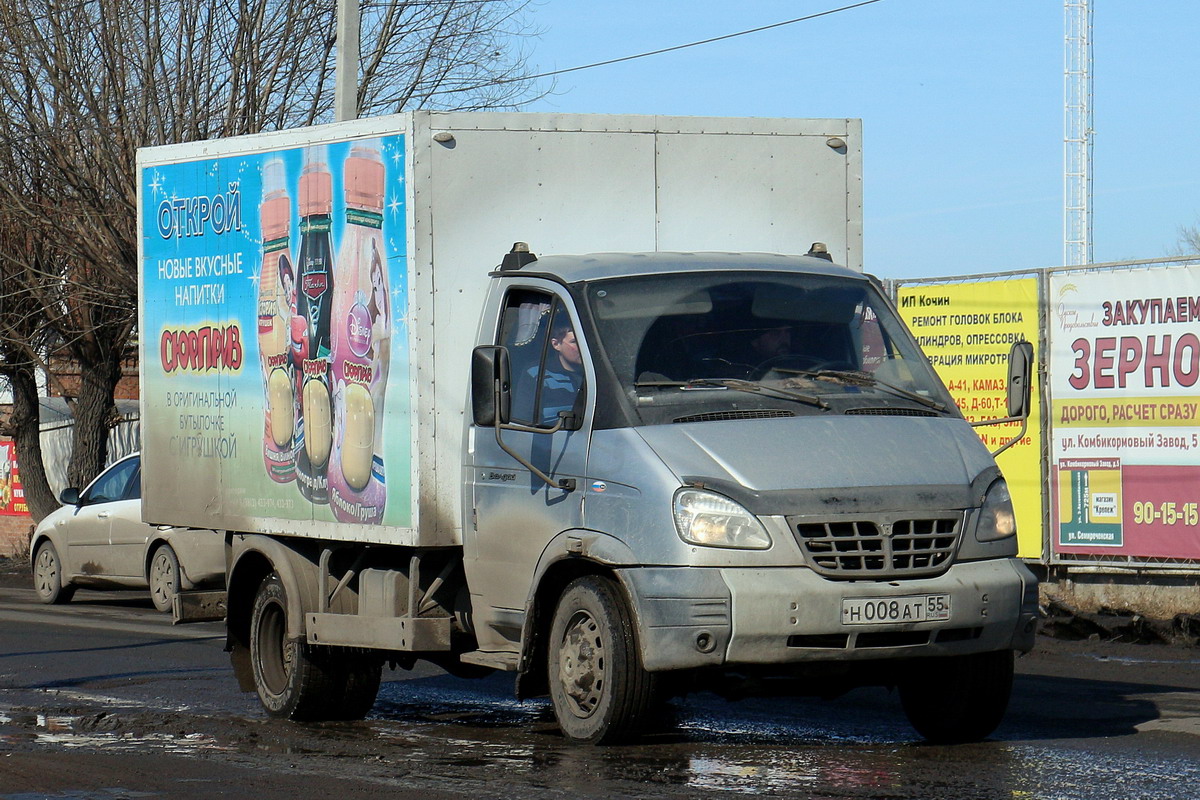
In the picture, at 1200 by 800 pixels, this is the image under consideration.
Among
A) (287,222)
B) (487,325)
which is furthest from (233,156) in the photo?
(487,325)

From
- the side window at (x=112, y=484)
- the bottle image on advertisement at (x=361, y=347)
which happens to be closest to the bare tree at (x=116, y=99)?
the side window at (x=112, y=484)

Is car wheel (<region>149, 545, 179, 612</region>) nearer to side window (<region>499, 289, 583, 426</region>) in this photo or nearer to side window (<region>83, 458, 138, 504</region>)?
side window (<region>83, 458, 138, 504</region>)

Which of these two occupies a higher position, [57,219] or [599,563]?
[57,219]

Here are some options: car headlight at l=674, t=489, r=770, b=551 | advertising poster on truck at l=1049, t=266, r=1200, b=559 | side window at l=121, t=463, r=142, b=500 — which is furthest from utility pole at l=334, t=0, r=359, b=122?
car headlight at l=674, t=489, r=770, b=551

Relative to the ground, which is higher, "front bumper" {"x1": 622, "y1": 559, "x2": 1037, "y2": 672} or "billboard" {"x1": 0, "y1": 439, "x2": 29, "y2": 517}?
"front bumper" {"x1": 622, "y1": 559, "x2": 1037, "y2": 672}

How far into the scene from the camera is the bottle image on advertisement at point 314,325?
955 centimetres

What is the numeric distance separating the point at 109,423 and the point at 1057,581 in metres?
14.7

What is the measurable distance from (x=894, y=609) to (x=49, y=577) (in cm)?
1416

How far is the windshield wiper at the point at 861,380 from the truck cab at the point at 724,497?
0.05 feet

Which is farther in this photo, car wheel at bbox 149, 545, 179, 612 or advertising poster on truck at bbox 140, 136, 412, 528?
car wheel at bbox 149, 545, 179, 612

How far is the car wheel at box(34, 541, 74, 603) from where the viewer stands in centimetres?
1942

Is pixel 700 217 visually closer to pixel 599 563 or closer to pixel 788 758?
pixel 599 563

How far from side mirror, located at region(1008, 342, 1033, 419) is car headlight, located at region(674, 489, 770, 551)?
1.67m

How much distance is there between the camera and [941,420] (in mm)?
8062
